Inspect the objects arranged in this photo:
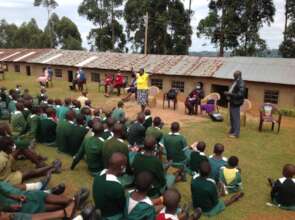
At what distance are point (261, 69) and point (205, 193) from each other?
606 inches

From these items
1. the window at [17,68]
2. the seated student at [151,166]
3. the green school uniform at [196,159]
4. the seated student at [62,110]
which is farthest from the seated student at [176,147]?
the window at [17,68]

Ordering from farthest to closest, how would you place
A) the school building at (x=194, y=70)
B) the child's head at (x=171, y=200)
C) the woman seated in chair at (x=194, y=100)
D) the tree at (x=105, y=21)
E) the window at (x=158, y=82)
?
the tree at (x=105, y=21), the window at (x=158, y=82), the school building at (x=194, y=70), the woman seated in chair at (x=194, y=100), the child's head at (x=171, y=200)

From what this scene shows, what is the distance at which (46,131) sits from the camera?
29.5ft

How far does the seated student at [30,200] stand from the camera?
4914mm

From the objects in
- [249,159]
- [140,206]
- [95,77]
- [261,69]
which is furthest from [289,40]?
[140,206]

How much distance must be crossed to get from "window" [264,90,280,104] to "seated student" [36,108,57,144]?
1346cm

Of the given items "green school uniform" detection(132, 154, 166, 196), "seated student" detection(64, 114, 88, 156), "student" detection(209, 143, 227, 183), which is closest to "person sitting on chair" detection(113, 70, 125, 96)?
"seated student" detection(64, 114, 88, 156)

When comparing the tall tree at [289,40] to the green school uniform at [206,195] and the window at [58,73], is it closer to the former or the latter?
the window at [58,73]

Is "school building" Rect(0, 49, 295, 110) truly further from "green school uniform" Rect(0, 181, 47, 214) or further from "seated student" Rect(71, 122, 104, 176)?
"green school uniform" Rect(0, 181, 47, 214)

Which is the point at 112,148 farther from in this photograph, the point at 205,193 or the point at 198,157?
the point at 205,193

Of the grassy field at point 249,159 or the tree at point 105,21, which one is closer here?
the grassy field at point 249,159

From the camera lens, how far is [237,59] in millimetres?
21234

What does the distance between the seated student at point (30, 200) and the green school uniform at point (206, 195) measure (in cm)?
196

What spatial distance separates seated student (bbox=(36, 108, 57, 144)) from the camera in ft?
28.7
